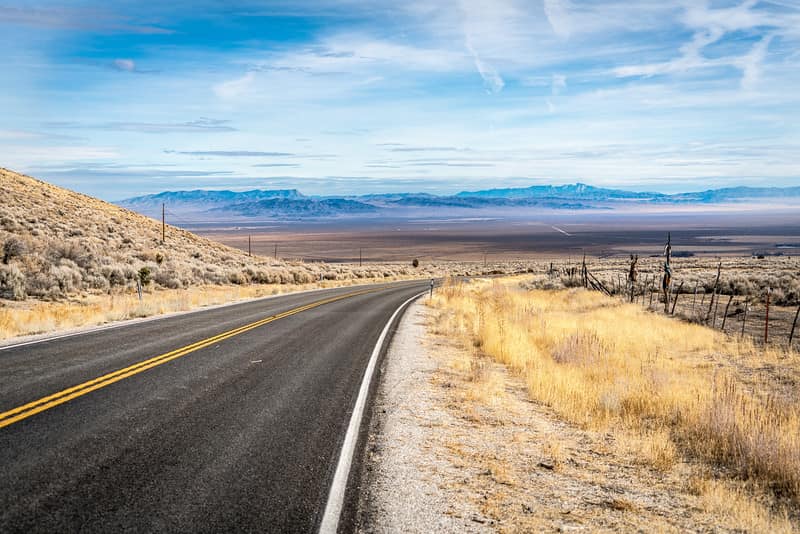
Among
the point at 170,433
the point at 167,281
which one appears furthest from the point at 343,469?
the point at 167,281

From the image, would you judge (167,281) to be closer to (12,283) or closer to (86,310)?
(12,283)

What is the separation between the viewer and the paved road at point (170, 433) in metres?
4.76

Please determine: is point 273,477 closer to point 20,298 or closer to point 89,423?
point 89,423

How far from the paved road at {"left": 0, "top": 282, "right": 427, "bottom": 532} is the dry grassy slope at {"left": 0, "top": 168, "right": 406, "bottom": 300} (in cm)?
1443

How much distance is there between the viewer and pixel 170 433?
6.57 meters

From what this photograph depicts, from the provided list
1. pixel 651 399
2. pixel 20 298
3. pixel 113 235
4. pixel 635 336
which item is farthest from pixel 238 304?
pixel 113 235

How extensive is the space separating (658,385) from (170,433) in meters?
7.96

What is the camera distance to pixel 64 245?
30.0 meters

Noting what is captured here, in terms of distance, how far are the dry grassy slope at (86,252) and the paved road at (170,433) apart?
14.4 m

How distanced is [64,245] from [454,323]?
22.4 m

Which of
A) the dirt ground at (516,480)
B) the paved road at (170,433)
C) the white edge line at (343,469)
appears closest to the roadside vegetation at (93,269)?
the paved road at (170,433)

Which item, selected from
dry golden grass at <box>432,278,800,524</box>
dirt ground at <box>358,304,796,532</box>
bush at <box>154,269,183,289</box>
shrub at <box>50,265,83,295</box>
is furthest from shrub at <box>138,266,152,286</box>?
dirt ground at <box>358,304,796,532</box>

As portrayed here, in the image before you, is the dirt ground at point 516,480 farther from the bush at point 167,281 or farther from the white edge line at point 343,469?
the bush at point 167,281

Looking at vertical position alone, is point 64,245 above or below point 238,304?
above
